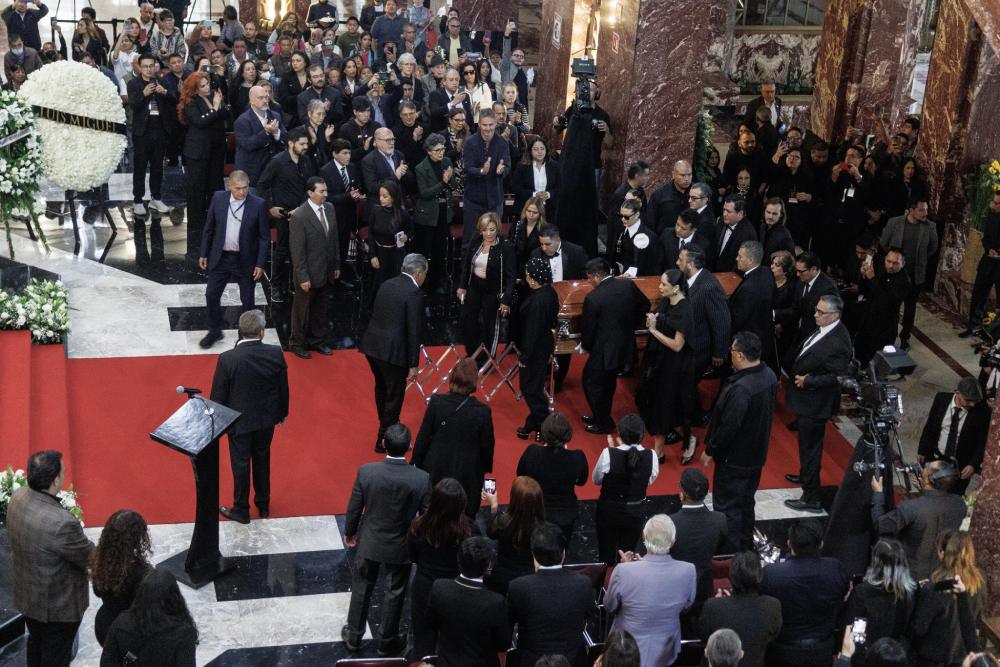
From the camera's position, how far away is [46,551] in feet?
19.0

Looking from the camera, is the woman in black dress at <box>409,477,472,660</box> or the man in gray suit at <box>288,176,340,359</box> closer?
the woman in black dress at <box>409,477,472,660</box>

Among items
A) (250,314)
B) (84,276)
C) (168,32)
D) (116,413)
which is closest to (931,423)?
(250,314)

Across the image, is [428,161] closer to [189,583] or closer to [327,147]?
[327,147]

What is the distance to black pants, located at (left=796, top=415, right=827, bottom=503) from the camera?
8781 mm

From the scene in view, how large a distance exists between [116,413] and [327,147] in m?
4.22

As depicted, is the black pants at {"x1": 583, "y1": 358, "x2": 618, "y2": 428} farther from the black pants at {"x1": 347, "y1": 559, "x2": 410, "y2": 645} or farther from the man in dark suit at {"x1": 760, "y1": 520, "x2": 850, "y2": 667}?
the man in dark suit at {"x1": 760, "y1": 520, "x2": 850, "y2": 667}

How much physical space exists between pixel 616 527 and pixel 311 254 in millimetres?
4025

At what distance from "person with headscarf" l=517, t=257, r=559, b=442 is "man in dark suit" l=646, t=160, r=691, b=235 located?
6.89 feet

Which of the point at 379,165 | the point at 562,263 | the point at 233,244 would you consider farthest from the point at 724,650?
the point at 379,165

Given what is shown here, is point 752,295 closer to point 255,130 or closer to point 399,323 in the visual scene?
point 399,323

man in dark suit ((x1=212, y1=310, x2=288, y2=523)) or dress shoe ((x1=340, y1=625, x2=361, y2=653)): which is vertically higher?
man in dark suit ((x1=212, y1=310, x2=288, y2=523))

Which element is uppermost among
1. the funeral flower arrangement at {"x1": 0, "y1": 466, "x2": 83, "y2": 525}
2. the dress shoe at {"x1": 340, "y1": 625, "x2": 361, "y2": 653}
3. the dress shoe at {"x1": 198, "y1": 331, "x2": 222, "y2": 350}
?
the funeral flower arrangement at {"x1": 0, "y1": 466, "x2": 83, "y2": 525}

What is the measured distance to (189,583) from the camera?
7.39 m

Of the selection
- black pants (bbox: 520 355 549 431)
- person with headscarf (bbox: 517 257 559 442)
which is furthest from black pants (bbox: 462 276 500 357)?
black pants (bbox: 520 355 549 431)
